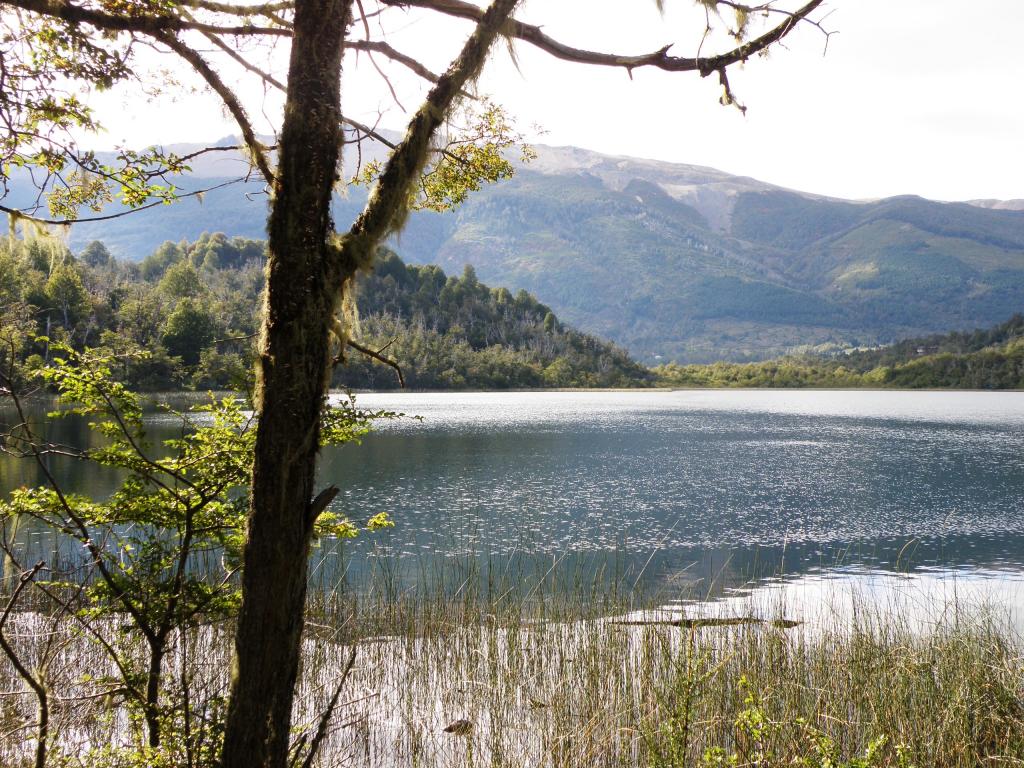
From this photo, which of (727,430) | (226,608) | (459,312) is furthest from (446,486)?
(459,312)

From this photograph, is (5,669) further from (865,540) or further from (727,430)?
(727,430)

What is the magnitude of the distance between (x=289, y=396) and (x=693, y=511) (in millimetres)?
20203

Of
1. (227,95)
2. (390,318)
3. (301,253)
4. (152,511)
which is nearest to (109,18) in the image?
(227,95)

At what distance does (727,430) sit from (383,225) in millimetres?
50837

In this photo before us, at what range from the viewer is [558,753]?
5.02m

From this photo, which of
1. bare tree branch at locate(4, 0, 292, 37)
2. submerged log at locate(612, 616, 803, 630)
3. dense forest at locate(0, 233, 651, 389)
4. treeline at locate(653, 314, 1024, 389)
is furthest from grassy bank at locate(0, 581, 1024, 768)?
treeline at locate(653, 314, 1024, 389)

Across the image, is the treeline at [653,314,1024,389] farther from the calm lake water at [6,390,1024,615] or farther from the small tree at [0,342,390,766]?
the small tree at [0,342,390,766]

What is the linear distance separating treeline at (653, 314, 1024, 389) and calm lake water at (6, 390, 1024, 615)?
95.6 m

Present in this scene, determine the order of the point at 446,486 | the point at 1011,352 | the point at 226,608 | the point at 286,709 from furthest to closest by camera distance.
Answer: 1. the point at 1011,352
2. the point at 446,486
3. the point at 226,608
4. the point at 286,709

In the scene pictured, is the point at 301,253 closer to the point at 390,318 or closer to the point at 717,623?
the point at 717,623

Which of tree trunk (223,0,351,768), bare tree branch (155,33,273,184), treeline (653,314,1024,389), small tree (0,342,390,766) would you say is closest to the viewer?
tree trunk (223,0,351,768)

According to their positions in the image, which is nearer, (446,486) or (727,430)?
(446,486)

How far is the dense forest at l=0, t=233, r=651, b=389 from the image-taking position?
Answer: 7362cm

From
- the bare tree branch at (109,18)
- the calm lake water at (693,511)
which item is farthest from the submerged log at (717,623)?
the bare tree branch at (109,18)
